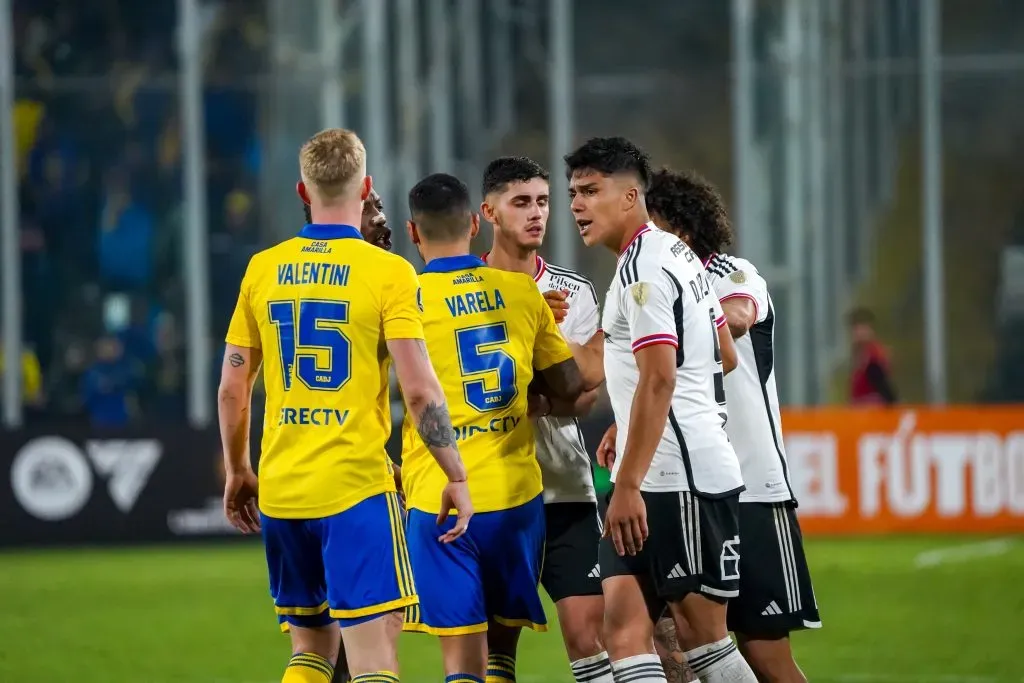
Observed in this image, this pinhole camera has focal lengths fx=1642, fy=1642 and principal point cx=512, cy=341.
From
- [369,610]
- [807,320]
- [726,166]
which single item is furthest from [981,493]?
[369,610]

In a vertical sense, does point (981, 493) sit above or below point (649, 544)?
below

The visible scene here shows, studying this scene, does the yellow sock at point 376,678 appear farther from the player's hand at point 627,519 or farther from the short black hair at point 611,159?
the short black hair at point 611,159

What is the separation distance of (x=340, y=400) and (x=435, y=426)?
335 millimetres

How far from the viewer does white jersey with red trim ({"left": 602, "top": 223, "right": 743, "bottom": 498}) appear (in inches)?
231

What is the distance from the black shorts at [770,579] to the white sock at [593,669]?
0.53 m

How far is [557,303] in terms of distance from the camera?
6.49m

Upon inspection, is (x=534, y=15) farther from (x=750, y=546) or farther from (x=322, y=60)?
(x=750, y=546)

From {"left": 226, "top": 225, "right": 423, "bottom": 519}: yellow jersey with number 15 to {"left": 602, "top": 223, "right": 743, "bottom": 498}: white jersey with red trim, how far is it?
0.85 m

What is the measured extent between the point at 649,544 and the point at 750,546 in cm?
63

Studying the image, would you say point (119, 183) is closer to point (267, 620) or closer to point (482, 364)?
point (267, 620)

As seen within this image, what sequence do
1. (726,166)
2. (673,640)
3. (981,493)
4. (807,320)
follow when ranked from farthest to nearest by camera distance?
(726,166) < (807,320) < (981,493) < (673,640)

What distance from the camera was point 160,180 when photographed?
21047mm

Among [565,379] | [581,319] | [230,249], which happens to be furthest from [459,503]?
[230,249]

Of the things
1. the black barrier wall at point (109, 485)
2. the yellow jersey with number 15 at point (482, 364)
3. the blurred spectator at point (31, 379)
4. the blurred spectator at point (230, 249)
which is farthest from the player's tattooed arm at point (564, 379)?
the blurred spectator at point (31, 379)
